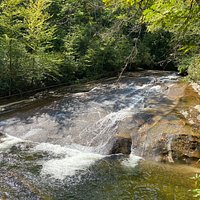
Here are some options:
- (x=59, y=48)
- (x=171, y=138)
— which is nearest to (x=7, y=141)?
(x=171, y=138)

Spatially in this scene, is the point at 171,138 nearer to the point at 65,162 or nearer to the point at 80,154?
the point at 80,154

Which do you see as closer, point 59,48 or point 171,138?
point 171,138

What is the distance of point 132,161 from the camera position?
24.3 ft

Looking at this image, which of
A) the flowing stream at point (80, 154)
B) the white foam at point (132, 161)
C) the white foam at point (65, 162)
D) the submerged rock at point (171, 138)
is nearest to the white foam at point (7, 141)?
the flowing stream at point (80, 154)

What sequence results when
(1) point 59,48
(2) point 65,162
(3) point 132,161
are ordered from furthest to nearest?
(1) point 59,48 < (3) point 132,161 < (2) point 65,162

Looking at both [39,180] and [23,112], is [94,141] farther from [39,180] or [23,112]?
[23,112]

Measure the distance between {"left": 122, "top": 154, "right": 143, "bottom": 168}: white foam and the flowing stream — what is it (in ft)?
0.08

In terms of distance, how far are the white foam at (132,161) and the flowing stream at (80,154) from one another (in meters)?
0.02

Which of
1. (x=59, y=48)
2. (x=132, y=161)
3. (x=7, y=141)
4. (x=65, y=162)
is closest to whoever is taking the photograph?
(x=65, y=162)

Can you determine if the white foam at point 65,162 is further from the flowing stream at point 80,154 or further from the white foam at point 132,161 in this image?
the white foam at point 132,161

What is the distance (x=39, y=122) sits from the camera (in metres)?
9.74

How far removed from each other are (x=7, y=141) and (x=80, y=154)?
87.9 inches

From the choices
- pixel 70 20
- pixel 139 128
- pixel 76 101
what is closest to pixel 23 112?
pixel 76 101

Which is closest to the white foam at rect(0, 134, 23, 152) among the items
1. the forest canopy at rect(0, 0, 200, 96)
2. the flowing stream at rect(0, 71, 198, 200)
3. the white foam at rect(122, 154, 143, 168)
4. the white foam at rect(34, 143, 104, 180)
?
the flowing stream at rect(0, 71, 198, 200)
